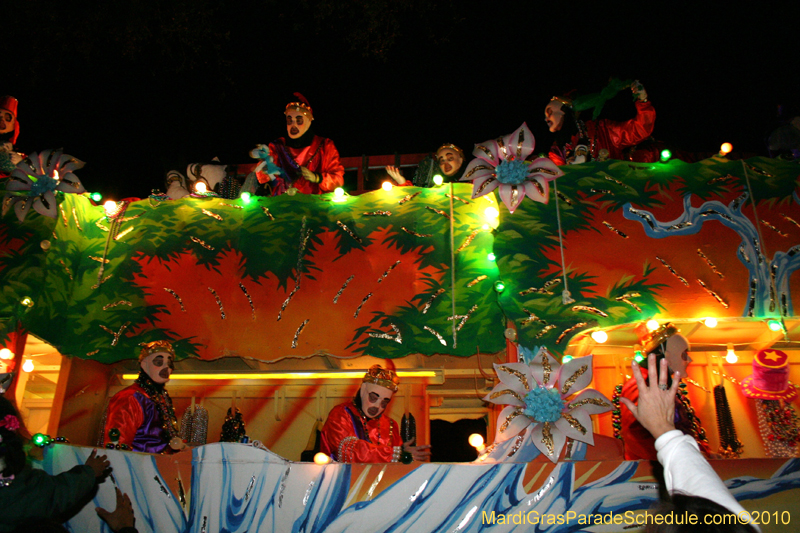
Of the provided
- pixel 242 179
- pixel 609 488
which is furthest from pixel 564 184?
pixel 242 179

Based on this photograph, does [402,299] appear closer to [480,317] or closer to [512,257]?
[480,317]

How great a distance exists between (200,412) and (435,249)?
2.84 metres

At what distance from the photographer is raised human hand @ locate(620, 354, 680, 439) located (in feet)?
5.20

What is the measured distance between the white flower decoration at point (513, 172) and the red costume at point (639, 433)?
1.45 meters

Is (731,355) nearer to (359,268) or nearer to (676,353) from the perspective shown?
(676,353)

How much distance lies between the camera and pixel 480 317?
3764 mm

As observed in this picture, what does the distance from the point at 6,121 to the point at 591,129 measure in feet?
17.8

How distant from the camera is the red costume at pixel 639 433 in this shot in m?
3.36

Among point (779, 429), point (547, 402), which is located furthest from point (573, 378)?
point (779, 429)

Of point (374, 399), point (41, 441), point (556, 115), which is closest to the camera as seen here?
point (41, 441)

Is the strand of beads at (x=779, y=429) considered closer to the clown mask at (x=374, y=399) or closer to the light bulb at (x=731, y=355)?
the light bulb at (x=731, y=355)

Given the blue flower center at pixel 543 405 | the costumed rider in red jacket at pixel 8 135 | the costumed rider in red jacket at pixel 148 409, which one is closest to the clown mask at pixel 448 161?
the blue flower center at pixel 543 405

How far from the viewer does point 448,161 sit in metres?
4.84

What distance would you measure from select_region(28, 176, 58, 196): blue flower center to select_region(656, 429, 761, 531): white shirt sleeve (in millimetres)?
4704
